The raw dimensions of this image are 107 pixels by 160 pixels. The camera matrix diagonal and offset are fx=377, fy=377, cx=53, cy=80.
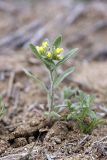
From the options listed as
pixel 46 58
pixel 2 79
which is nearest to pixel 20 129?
pixel 46 58

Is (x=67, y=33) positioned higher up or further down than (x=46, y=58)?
higher up

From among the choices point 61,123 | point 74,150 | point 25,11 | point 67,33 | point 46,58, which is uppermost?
point 25,11

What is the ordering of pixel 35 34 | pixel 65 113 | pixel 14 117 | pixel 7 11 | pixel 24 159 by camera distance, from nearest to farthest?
pixel 24 159, pixel 65 113, pixel 14 117, pixel 35 34, pixel 7 11

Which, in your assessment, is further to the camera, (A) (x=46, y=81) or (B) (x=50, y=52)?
(A) (x=46, y=81)

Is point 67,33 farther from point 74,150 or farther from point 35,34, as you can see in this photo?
point 74,150

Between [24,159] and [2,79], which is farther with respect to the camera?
[2,79]

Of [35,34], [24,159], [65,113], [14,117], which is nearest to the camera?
[24,159]

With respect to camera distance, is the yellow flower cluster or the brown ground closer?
the brown ground

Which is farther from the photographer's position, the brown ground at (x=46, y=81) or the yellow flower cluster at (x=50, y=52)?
the yellow flower cluster at (x=50, y=52)
